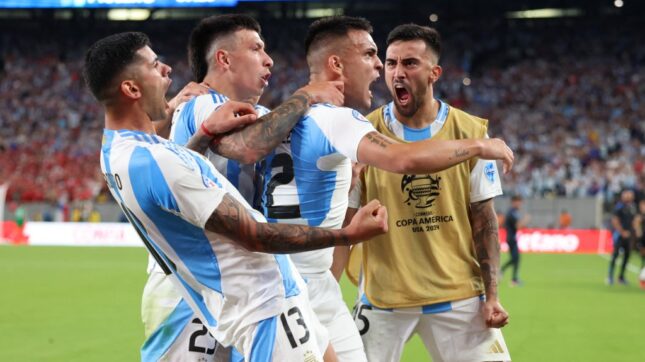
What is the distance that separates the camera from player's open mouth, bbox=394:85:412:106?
496 centimetres

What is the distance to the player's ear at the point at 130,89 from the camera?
350cm

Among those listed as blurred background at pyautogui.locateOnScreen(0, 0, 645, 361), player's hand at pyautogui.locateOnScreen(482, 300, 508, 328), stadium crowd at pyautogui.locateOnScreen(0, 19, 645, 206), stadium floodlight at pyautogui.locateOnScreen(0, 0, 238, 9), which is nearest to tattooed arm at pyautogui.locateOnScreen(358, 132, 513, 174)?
player's hand at pyautogui.locateOnScreen(482, 300, 508, 328)

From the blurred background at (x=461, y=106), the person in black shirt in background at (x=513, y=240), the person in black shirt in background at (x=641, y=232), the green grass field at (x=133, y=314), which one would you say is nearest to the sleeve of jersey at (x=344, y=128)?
the green grass field at (x=133, y=314)

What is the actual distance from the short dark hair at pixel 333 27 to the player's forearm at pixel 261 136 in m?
0.75

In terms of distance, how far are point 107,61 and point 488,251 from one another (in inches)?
98.3

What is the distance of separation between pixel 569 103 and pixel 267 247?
35.6 metres

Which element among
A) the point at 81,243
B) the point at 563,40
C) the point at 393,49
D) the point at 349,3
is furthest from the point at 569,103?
the point at 393,49

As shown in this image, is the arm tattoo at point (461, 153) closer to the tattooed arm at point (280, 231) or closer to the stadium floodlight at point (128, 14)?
the tattooed arm at point (280, 231)

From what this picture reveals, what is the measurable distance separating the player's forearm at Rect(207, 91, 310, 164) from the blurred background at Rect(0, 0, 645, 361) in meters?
12.1

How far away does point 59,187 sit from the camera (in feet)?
116

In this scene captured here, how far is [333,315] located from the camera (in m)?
4.18

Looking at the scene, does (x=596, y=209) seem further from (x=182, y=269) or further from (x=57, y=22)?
(x=57, y=22)

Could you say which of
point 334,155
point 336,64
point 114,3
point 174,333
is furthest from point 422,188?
point 114,3

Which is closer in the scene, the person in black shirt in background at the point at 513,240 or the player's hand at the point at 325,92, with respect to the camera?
the player's hand at the point at 325,92
